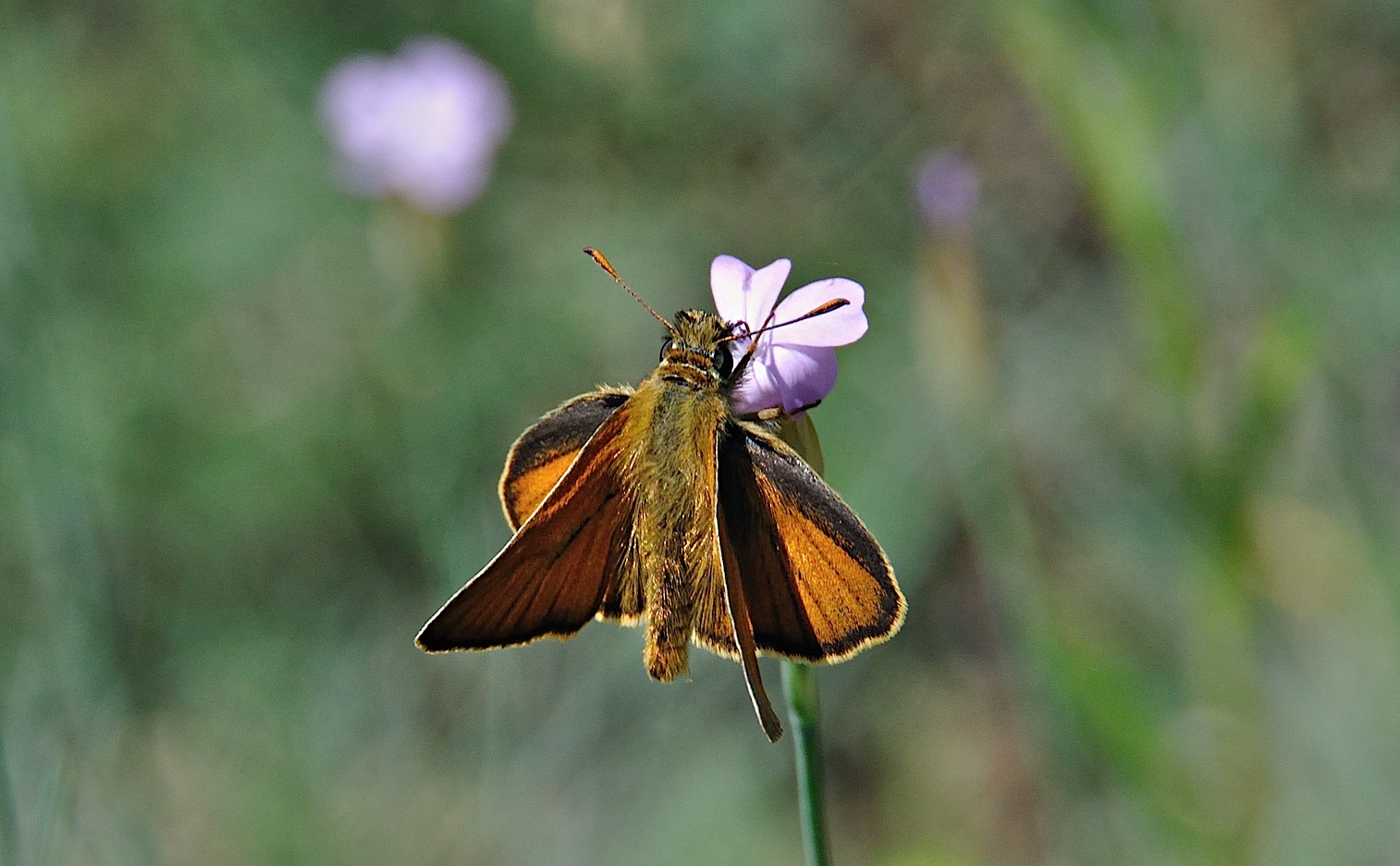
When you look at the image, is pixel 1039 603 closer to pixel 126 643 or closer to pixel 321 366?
pixel 126 643

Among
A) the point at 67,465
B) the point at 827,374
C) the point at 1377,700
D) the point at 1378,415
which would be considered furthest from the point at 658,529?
the point at 1378,415

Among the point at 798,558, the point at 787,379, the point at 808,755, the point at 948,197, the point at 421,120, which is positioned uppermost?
the point at 421,120

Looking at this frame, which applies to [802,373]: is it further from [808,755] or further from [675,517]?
[808,755]

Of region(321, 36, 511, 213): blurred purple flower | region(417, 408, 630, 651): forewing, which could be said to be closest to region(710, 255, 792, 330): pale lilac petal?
region(417, 408, 630, 651): forewing

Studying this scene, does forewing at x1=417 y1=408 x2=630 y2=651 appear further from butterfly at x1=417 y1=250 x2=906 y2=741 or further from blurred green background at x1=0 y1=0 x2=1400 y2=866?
blurred green background at x1=0 y1=0 x2=1400 y2=866

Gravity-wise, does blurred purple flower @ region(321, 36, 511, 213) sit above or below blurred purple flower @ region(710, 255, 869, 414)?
above

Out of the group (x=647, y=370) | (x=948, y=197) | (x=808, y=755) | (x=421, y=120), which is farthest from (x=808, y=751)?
(x=421, y=120)

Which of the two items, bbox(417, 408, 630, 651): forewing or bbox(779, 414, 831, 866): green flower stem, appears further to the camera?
bbox(417, 408, 630, 651): forewing
